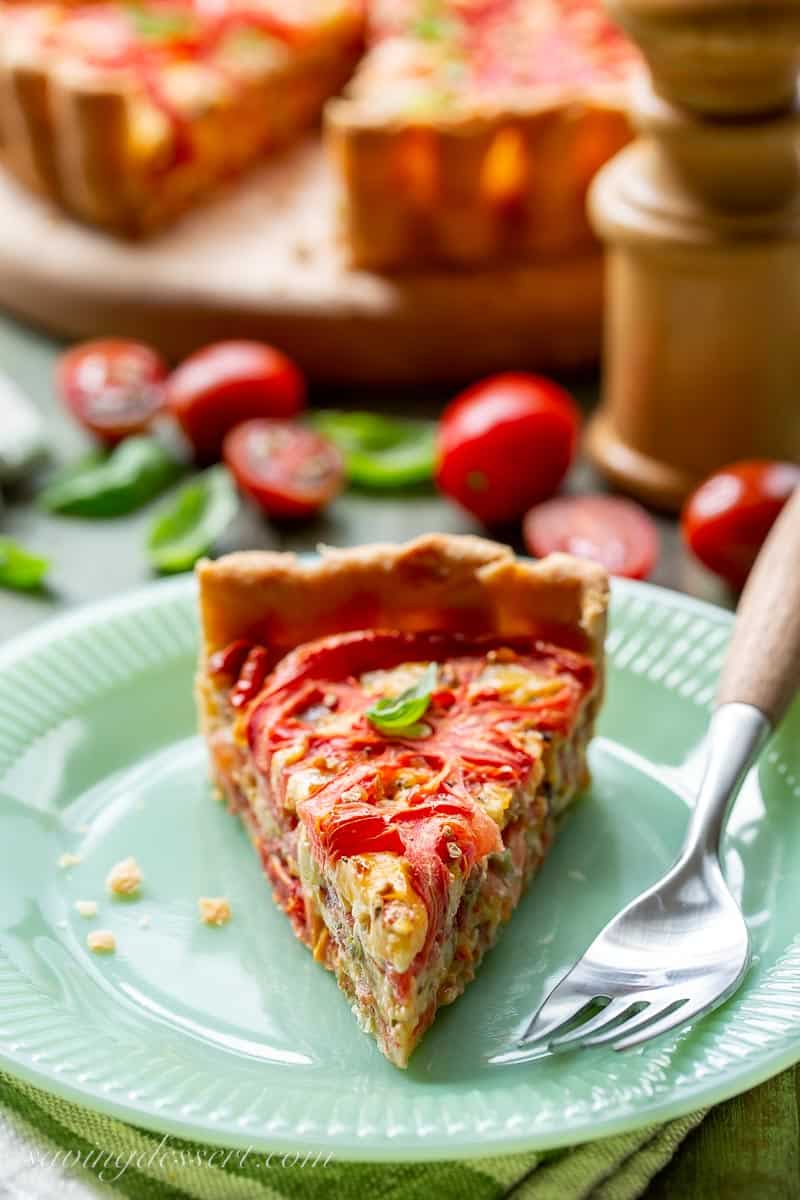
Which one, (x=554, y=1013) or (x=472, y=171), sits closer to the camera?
(x=554, y=1013)

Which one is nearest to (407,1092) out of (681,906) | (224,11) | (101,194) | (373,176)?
(681,906)

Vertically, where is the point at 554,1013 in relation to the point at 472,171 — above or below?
below

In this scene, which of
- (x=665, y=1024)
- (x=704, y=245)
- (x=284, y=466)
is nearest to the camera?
(x=665, y=1024)

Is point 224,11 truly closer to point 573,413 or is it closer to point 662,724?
point 573,413

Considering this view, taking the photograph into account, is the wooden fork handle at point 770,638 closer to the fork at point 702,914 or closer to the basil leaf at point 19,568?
the fork at point 702,914

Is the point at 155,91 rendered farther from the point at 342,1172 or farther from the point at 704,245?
the point at 342,1172

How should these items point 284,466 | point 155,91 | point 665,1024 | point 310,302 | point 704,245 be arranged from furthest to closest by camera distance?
point 155,91, point 310,302, point 284,466, point 704,245, point 665,1024

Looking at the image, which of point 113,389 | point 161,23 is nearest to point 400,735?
point 113,389

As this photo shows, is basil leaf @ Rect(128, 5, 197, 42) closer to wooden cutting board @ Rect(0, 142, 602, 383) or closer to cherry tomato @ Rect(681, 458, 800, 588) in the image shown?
wooden cutting board @ Rect(0, 142, 602, 383)
